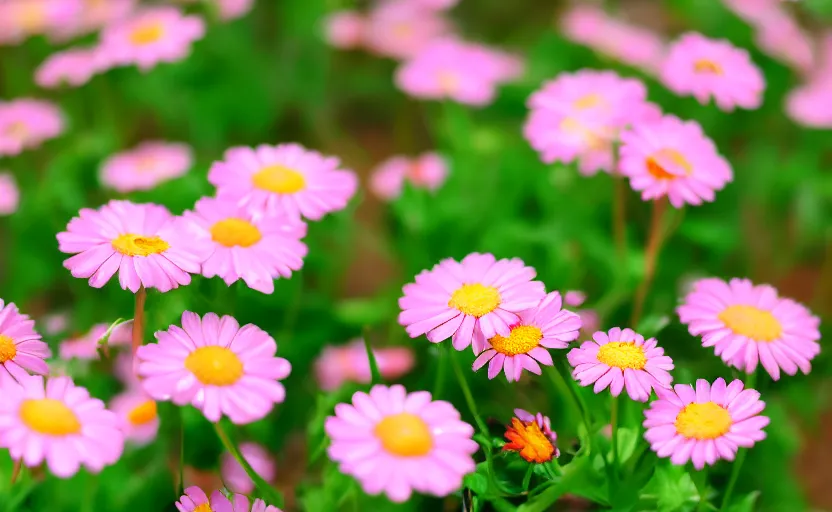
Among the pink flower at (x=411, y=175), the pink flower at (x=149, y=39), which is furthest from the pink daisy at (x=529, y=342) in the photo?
the pink flower at (x=149, y=39)

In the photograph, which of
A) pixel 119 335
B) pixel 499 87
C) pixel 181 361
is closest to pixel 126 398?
pixel 119 335

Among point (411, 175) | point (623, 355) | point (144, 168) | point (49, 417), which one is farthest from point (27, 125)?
point (623, 355)

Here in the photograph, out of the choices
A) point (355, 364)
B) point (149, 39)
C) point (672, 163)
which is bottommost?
point (355, 364)

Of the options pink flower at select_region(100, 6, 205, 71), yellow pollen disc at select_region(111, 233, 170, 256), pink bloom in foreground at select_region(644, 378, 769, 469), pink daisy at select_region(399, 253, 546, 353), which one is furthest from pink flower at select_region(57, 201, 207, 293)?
pink flower at select_region(100, 6, 205, 71)

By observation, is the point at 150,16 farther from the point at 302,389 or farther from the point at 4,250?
the point at 302,389

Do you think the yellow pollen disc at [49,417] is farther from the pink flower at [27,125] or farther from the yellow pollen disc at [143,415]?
the pink flower at [27,125]

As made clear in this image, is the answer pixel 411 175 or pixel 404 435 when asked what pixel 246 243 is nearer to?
pixel 404 435
